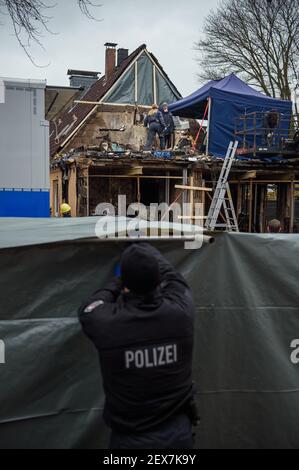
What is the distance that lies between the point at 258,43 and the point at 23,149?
23.5m

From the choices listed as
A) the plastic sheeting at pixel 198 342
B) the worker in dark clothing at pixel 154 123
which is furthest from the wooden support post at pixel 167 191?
the plastic sheeting at pixel 198 342

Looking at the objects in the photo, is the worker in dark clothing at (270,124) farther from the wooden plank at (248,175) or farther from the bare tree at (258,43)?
the bare tree at (258,43)

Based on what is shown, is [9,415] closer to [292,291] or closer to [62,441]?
[62,441]

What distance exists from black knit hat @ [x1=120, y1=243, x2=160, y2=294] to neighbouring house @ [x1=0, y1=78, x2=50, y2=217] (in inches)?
161

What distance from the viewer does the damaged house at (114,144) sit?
58.6 feet

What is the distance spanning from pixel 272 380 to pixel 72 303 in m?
1.46

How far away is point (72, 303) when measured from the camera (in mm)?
3451

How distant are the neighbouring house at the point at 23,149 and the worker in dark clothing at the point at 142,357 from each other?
Answer: 4.10 m

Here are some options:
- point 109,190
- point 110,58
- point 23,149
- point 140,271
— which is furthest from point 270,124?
point 140,271

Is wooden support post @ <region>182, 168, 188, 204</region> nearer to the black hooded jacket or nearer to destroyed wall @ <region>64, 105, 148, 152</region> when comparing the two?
destroyed wall @ <region>64, 105, 148, 152</region>

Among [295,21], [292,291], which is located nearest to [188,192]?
[295,21]

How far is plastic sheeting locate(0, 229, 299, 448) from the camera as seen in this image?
11.0 ft

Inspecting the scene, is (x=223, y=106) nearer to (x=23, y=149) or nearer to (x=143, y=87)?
(x=143, y=87)

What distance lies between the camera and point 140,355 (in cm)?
268
